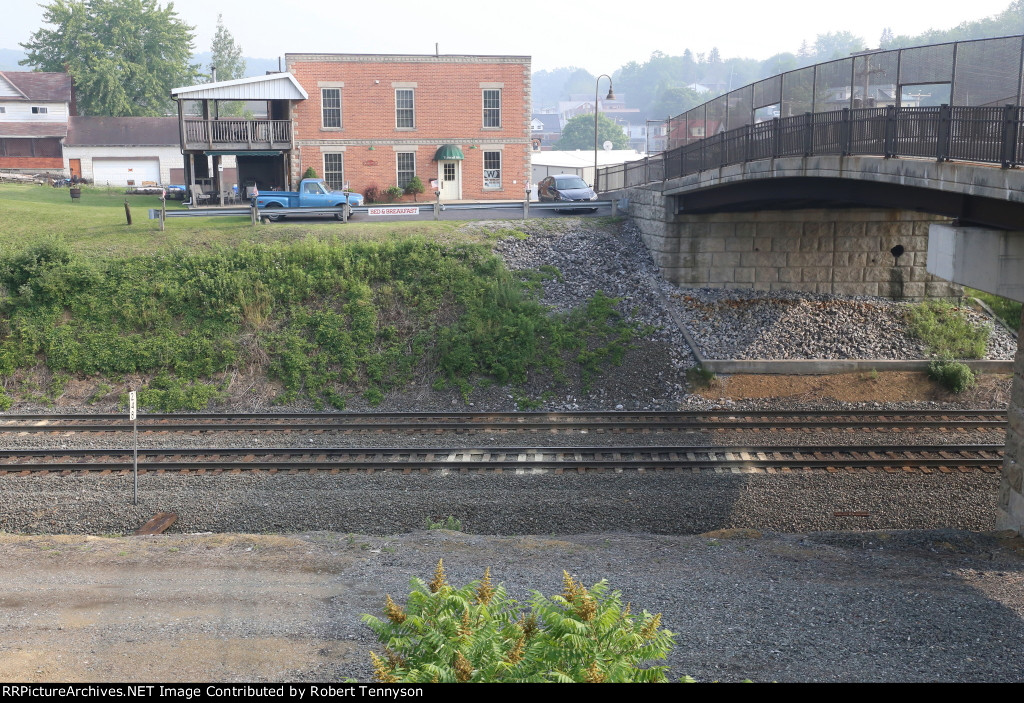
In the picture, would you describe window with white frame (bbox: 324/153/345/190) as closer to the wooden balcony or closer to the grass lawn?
the wooden balcony

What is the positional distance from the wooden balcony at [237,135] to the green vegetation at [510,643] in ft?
113

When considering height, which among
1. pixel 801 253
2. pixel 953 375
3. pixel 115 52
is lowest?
pixel 953 375

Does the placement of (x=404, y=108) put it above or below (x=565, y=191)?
above

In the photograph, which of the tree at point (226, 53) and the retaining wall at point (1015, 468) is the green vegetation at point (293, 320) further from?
the tree at point (226, 53)

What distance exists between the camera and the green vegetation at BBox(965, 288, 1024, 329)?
24.4m

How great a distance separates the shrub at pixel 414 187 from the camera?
39.9m

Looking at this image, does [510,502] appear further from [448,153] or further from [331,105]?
[331,105]

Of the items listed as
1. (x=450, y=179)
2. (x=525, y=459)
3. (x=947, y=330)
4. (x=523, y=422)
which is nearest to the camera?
(x=525, y=459)

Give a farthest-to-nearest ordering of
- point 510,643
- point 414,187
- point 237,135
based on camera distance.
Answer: point 414,187, point 237,135, point 510,643

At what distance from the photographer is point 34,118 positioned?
6347cm

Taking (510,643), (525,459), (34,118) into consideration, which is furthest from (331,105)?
(510,643)

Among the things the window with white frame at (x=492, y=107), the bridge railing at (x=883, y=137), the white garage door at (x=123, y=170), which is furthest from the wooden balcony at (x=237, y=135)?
the white garage door at (x=123, y=170)

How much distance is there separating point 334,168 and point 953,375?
27.9 metres
